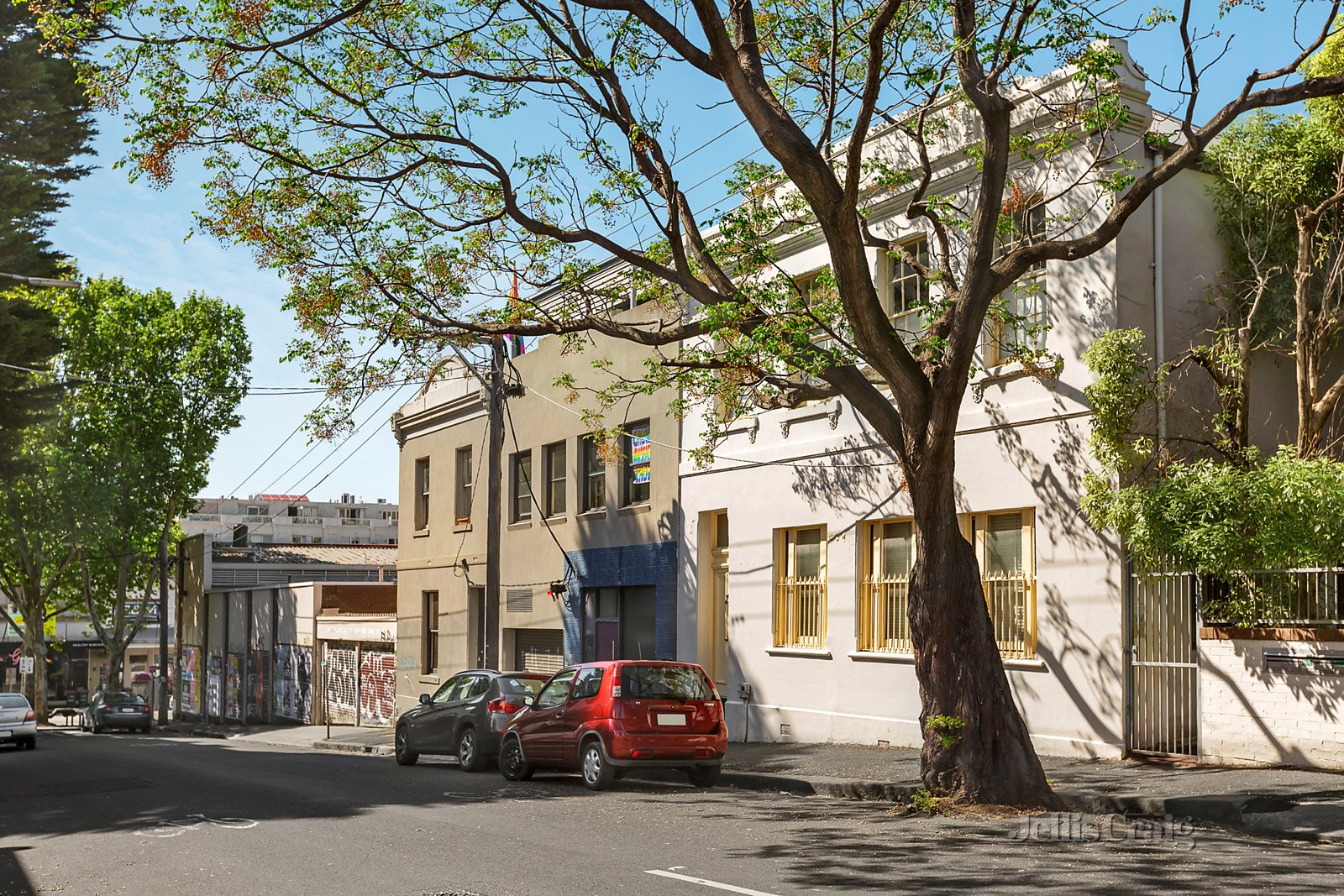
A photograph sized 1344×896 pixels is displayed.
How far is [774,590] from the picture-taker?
65.8 feet

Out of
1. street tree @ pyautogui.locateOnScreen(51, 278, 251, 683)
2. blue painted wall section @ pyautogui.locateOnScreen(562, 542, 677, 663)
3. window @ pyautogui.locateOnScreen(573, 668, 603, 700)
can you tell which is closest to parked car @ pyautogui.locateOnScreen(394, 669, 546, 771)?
window @ pyautogui.locateOnScreen(573, 668, 603, 700)

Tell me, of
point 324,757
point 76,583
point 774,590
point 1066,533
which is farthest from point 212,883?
point 76,583

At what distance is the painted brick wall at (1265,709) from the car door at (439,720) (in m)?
9.63

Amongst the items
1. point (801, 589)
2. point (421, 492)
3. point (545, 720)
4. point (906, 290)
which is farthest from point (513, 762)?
point (421, 492)

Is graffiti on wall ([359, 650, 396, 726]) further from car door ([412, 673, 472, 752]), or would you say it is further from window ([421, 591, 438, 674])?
car door ([412, 673, 472, 752])

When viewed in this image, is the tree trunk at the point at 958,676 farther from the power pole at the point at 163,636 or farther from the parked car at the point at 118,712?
the power pole at the point at 163,636

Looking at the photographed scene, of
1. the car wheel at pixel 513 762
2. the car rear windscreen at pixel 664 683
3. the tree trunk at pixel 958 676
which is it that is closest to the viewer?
the tree trunk at pixel 958 676

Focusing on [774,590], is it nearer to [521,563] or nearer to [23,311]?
[521,563]

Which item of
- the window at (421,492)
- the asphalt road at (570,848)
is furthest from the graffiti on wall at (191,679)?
the asphalt road at (570,848)

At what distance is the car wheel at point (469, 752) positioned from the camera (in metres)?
17.8

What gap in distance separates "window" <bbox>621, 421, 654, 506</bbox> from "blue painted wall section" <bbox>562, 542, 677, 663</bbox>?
903mm

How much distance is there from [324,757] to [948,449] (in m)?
13.9

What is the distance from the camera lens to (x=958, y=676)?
12227mm

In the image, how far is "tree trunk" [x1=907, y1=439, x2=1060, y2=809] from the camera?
39.3 feet
